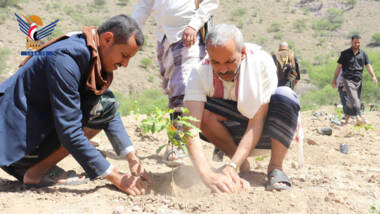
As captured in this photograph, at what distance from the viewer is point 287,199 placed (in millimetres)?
2305

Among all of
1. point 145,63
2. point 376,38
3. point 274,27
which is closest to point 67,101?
point 145,63

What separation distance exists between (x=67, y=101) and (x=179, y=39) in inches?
59.9

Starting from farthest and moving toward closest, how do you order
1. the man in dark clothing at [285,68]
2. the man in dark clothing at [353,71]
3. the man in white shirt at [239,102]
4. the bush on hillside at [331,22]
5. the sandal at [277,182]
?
1. the bush on hillside at [331,22]
2. the man in dark clothing at [353,71]
3. the man in dark clothing at [285,68]
4. the sandal at [277,182]
5. the man in white shirt at [239,102]

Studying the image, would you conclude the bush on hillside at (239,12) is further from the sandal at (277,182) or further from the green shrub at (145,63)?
the sandal at (277,182)

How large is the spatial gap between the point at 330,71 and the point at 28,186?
19.6 m

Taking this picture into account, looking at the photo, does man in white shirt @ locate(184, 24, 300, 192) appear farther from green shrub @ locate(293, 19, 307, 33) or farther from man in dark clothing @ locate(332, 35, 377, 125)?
green shrub @ locate(293, 19, 307, 33)

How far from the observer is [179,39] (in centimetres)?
348

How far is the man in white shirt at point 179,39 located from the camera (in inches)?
134

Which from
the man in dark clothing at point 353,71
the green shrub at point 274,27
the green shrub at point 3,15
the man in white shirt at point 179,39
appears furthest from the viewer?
the green shrub at point 274,27

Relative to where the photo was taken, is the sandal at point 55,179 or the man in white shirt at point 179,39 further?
the man in white shirt at point 179,39

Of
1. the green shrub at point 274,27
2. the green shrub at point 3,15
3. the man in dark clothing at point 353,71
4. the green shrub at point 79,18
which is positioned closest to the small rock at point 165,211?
the man in dark clothing at point 353,71

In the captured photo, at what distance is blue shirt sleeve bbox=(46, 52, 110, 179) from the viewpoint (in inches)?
87.0

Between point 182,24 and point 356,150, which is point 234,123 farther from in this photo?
point 356,150

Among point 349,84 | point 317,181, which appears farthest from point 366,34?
point 317,181
